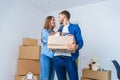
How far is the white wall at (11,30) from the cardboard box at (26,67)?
33 cm

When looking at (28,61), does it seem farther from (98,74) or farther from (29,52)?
(98,74)

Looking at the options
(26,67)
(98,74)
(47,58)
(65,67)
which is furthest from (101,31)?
(65,67)

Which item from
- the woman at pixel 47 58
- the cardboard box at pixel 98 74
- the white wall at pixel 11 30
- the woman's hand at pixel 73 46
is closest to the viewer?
the woman's hand at pixel 73 46

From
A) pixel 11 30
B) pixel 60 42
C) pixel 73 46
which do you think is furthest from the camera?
pixel 11 30

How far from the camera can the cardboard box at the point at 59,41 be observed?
1.80 m

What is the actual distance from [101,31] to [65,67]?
6.41 ft

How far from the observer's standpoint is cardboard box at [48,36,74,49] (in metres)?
1.80

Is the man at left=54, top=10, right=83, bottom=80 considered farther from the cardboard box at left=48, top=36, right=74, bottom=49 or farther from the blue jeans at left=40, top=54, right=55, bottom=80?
the blue jeans at left=40, top=54, right=55, bottom=80

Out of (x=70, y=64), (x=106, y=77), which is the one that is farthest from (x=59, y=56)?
(x=106, y=77)

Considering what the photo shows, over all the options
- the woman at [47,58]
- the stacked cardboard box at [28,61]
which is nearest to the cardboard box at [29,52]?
the stacked cardboard box at [28,61]

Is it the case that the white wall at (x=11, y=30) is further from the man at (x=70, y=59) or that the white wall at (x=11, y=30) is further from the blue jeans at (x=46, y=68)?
the man at (x=70, y=59)

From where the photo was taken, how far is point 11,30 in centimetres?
346

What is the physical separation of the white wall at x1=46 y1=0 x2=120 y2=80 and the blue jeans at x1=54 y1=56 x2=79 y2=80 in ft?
5.81

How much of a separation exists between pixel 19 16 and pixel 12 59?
1.03 m
